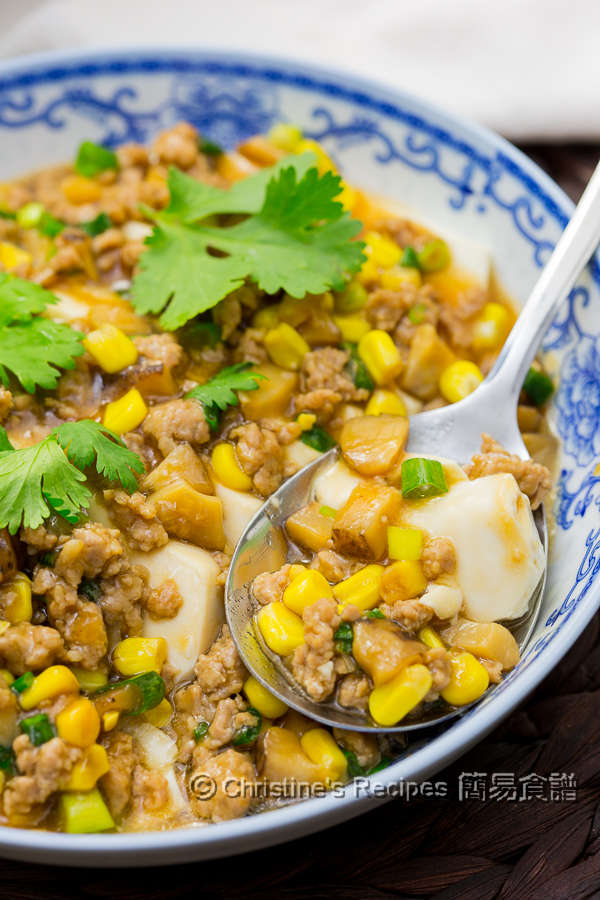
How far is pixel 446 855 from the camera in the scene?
3.26 m

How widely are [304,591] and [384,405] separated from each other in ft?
3.69

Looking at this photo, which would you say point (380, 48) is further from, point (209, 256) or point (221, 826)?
point (221, 826)

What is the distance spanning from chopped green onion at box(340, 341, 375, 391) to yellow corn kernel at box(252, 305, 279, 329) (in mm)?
370

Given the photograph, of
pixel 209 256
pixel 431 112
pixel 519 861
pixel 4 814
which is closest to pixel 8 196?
pixel 209 256

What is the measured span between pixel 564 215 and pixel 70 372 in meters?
2.43

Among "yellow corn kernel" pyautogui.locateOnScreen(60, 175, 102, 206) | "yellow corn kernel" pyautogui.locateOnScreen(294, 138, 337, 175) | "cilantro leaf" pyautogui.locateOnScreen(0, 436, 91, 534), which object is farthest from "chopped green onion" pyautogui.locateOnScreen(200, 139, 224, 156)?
"cilantro leaf" pyautogui.locateOnScreen(0, 436, 91, 534)

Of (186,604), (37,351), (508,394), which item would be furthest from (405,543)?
(37,351)

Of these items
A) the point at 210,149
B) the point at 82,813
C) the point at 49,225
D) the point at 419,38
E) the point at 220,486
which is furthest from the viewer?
the point at 419,38

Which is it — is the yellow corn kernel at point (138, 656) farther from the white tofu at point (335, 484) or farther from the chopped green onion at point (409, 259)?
the chopped green onion at point (409, 259)

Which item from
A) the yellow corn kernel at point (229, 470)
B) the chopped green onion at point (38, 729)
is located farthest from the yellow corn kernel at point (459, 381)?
the chopped green onion at point (38, 729)

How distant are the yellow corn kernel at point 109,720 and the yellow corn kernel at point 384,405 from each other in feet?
5.57

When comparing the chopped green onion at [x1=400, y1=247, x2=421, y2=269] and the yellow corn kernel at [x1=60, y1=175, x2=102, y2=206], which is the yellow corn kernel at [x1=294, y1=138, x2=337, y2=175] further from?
the yellow corn kernel at [x1=60, y1=175, x2=102, y2=206]

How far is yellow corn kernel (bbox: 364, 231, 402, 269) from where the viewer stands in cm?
447

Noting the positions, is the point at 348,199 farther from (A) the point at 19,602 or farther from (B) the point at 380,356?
(A) the point at 19,602
